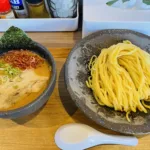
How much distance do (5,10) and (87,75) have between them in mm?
349

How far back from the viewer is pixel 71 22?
76 cm

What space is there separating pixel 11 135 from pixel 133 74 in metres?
0.35

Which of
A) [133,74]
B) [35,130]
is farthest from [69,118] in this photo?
[133,74]

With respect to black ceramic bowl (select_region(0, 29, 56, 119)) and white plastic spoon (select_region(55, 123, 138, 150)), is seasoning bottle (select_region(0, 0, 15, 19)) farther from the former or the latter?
white plastic spoon (select_region(55, 123, 138, 150))

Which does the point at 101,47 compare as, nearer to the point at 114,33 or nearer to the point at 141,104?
the point at 114,33

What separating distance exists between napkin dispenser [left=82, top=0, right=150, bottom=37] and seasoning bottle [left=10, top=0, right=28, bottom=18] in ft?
0.67

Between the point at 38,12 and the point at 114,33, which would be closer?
the point at 114,33

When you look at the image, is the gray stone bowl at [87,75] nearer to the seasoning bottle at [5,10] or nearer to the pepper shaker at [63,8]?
the pepper shaker at [63,8]

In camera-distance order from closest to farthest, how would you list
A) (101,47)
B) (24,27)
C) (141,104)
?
(141,104), (101,47), (24,27)

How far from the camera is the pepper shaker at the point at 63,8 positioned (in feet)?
2.35

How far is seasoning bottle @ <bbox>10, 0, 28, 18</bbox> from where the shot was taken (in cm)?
74

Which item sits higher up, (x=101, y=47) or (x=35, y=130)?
(x=101, y=47)

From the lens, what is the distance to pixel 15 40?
2.07ft

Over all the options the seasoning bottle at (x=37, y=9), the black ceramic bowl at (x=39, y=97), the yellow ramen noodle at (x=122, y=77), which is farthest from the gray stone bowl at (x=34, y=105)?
the seasoning bottle at (x=37, y=9)
